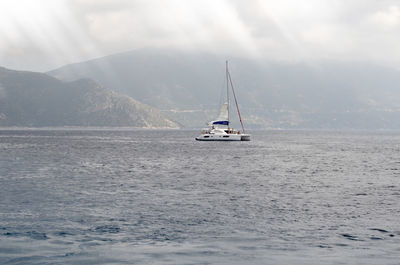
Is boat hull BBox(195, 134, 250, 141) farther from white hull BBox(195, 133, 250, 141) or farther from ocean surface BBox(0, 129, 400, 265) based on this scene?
ocean surface BBox(0, 129, 400, 265)

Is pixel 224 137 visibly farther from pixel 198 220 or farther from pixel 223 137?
pixel 198 220

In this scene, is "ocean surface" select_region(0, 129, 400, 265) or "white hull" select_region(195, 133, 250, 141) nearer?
"ocean surface" select_region(0, 129, 400, 265)

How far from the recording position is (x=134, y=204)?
35.4 meters

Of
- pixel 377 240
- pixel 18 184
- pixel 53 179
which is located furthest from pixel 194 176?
pixel 377 240

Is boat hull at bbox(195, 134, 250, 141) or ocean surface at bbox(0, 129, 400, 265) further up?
boat hull at bbox(195, 134, 250, 141)

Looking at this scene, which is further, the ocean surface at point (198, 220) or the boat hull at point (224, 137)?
the boat hull at point (224, 137)

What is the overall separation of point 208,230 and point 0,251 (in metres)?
10.8

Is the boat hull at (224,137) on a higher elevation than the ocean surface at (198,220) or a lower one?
higher

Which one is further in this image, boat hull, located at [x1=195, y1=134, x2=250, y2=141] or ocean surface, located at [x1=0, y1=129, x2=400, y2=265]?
boat hull, located at [x1=195, y1=134, x2=250, y2=141]

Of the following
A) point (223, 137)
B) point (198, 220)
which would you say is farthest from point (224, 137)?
point (198, 220)

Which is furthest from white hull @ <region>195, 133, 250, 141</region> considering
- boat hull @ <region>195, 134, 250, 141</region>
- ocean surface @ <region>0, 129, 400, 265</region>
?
ocean surface @ <region>0, 129, 400, 265</region>

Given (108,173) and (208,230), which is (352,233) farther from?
(108,173)

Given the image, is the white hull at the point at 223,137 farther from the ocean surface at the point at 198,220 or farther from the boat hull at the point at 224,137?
the ocean surface at the point at 198,220

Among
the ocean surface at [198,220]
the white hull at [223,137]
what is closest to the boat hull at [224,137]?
the white hull at [223,137]
